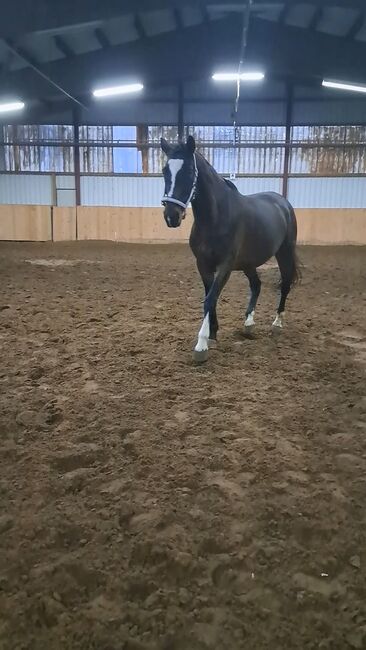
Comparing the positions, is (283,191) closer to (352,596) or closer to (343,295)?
(343,295)

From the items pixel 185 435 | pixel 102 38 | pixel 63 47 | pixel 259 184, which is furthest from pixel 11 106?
pixel 185 435

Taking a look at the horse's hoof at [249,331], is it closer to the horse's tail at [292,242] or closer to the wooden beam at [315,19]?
the horse's tail at [292,242]

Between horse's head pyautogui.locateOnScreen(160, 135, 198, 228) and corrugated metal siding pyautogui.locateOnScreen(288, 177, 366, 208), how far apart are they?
47.0ft

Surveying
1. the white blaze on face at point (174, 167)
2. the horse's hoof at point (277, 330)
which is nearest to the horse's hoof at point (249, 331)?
the horse's hoof at point (277, 330)

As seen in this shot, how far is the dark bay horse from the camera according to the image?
3.94 metres

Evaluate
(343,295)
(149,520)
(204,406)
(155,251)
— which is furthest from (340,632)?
(155,251)

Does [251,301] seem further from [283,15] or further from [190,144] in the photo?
[283,15]

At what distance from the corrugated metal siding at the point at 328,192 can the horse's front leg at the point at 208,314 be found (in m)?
14.1

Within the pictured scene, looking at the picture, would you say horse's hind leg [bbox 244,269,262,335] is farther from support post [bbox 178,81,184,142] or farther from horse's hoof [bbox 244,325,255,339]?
support post [bbox 178,81,184,142]

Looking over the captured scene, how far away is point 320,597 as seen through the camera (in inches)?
65.2

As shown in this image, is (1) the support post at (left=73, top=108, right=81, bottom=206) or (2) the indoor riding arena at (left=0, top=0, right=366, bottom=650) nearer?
(2) the indoor riding arena at (left=0, top=0, right=366, bottom=650)

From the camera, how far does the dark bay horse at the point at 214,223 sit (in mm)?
3938

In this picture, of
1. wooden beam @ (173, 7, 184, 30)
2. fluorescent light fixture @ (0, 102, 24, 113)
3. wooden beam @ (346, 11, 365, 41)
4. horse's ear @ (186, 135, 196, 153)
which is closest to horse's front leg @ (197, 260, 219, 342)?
horse's ear @ (186, 135, 196, 153)

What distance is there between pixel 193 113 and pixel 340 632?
18073mm
